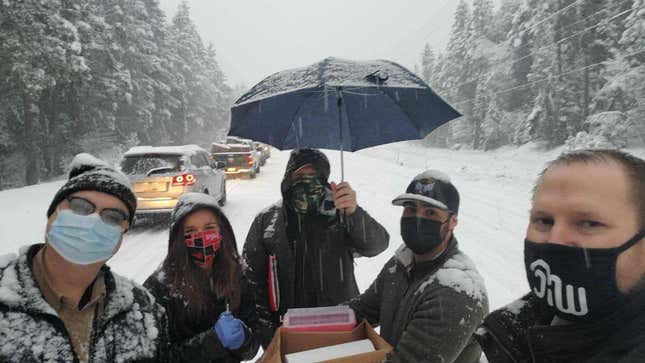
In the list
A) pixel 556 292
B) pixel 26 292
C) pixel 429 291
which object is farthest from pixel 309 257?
pixel 556 292

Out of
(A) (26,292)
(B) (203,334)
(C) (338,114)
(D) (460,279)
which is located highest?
(C) (338,114)

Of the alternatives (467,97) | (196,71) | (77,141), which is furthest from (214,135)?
(467,97)

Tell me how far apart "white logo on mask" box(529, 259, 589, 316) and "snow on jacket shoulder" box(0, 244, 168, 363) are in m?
1.80

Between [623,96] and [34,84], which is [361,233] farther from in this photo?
[623,96]

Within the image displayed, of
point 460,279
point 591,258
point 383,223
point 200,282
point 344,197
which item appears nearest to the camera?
point 591,258

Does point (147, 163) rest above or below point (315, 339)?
above

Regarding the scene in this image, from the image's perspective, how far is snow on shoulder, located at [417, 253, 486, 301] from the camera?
70.5 inches

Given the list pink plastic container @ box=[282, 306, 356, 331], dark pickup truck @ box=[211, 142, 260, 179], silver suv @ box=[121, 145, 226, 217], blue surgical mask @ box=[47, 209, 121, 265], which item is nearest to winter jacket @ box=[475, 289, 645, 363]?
pink plastic container @ box=[282, 306, 356, 331]

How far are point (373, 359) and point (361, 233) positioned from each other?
1.32 m

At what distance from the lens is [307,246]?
2902 millimetres

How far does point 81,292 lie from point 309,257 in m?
1.56

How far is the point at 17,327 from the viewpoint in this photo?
1.52 m

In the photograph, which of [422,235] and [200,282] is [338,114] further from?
[200,282]

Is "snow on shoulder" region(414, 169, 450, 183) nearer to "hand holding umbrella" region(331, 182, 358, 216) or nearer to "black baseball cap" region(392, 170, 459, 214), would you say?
"black baseball cap" region(392, 170, 459, 214)
